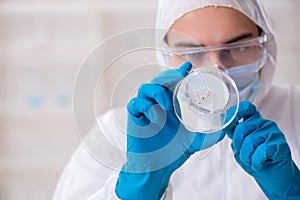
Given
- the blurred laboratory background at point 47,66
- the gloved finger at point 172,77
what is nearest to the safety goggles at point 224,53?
the gloved finger at point 172,77

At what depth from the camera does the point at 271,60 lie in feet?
4.10

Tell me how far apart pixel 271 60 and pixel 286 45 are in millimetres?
1289

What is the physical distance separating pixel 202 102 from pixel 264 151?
0.49 ft

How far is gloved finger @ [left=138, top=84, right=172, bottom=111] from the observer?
85 cm

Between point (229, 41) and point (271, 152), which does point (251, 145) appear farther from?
point (229, 41)

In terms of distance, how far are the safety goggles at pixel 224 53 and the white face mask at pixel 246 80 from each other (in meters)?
0.01

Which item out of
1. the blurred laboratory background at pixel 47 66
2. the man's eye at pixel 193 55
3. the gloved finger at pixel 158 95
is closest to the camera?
the gloved finger at pixel 158 95

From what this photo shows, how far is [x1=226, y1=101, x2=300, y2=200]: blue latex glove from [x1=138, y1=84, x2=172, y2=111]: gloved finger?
16 centimetres

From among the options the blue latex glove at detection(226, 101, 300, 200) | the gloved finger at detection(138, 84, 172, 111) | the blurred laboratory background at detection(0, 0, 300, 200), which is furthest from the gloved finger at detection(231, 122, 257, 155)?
the blurred laboratory background at detection(0, 0, 300, 200)

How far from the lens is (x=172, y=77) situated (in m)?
0.86

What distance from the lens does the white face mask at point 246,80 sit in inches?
45.0

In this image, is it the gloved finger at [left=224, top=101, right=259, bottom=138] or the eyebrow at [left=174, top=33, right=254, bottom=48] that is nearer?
the gloved finger at [left=224, top=101, right=259, bottom=138]

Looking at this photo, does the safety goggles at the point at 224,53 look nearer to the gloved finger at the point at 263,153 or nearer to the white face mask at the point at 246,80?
the white face mask at the point at 246,80

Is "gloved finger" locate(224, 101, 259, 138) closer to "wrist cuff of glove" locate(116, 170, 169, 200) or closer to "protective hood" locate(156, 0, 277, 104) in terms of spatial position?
"wrist cuff of glove" locate(116, 170, 169, 200)
